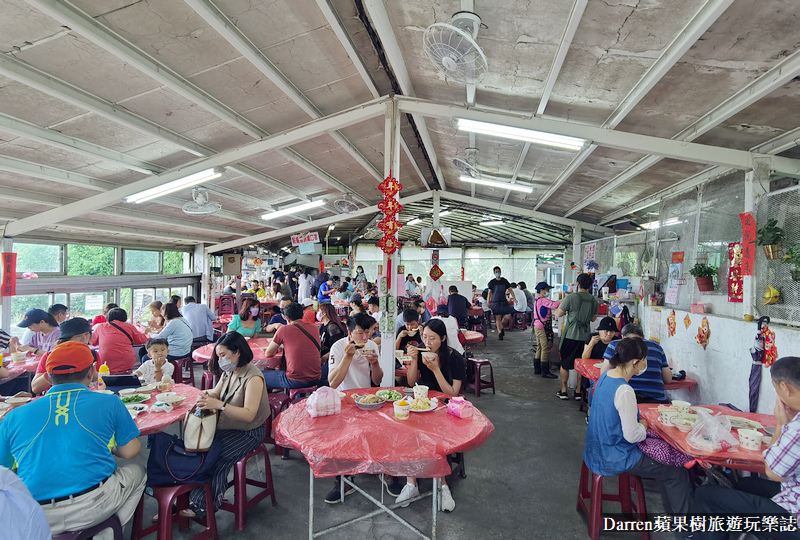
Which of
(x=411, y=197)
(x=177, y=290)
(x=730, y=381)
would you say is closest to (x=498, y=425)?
(x=730, y=381)

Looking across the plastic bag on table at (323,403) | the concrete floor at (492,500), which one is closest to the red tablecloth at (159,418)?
the concrete floor at (492,500)

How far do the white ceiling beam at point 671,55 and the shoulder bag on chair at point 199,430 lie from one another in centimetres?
402

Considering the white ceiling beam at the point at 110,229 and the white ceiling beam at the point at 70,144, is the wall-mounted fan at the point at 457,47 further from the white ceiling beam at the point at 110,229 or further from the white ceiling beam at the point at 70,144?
the white ceiling beam at the point at 110,229

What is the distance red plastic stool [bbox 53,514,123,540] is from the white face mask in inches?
41.3

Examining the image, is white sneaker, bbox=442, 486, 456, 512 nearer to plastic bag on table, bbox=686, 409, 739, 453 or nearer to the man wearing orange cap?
plastic bag on table, bbox=686, 409, 739, 453

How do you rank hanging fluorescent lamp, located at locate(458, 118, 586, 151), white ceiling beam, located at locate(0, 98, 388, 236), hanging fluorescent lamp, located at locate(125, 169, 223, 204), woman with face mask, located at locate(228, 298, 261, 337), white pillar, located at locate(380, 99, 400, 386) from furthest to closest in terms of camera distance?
woman with face mask, located at locate(228, 298, 261, 337)
hanging fluorescent lamp, located at locate(125, 169, 223, 204)
white ceiling beam, located at locate(0, 98, 388, 236)
white pillar, located at locate(380, 99, 400, 386)
hanging fluorescent lamp, located at locate(458, 118, 586, 151)

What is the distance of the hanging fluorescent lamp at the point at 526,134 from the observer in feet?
14.4

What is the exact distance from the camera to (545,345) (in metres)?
7.11

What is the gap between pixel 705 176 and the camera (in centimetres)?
508

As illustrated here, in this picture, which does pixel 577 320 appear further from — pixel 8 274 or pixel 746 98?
pixel 8 274

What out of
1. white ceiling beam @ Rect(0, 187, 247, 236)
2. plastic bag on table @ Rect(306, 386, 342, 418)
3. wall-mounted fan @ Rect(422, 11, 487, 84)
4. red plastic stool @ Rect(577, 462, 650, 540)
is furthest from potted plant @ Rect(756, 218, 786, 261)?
white ceiling beam @ Rect(0, 187, 247, 236)

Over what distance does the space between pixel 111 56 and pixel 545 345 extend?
7.03 m

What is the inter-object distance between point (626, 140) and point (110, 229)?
9545 mm

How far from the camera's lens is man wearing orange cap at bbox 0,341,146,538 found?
198 centimetres
